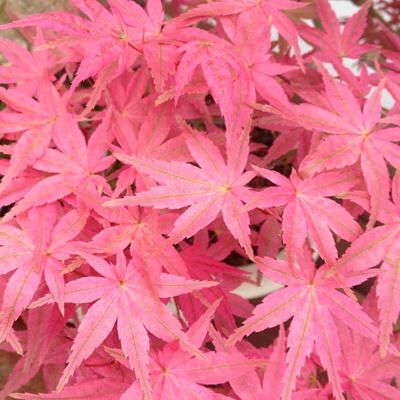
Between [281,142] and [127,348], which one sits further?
[281,142]

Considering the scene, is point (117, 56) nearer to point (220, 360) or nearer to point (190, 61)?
point (190, 61)

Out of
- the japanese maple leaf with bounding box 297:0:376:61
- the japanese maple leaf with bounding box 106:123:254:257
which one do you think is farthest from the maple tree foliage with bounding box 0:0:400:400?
the japanese maple leaf with bounding box 297:0:376:61

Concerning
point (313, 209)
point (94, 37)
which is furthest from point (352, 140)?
point (94, 37)

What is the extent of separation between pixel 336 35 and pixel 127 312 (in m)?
0.30

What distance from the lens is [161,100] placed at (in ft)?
1.15

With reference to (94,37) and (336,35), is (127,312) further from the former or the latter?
(336,35)

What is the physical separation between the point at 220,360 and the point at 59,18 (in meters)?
0.23

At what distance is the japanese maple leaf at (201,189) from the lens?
1.12 feet

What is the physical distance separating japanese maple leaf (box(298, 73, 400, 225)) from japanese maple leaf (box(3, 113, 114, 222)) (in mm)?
132

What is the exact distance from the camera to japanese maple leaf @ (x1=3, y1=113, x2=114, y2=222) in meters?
0.38

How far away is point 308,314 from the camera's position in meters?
0.35

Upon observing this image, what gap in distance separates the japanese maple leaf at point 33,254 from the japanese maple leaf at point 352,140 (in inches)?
5.9

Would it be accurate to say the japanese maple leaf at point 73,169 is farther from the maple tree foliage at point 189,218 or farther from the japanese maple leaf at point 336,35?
the japanese maple leaf at point 336,35

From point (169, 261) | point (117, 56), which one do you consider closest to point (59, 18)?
point (117, 56)
